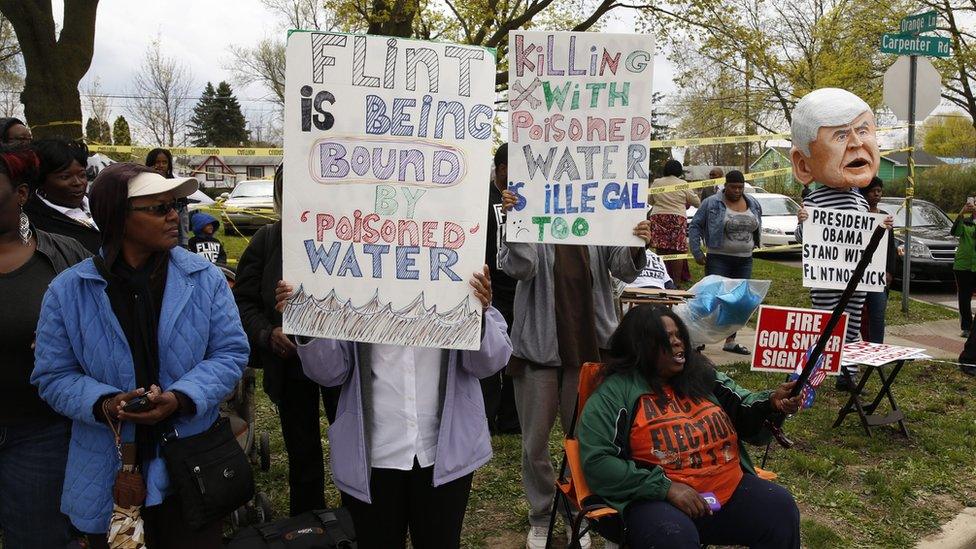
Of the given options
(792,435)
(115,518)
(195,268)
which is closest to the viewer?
(115,518)

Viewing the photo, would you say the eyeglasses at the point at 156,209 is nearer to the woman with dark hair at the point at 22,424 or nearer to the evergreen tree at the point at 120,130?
the woman with dark hair at the point at 22,424

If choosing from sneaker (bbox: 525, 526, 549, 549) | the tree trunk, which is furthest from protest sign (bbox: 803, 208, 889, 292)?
the tree trunk

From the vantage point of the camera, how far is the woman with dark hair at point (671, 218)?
10148 mm

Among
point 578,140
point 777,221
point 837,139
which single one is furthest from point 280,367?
point 777,221

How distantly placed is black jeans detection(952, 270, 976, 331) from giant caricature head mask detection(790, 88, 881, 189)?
6.44m

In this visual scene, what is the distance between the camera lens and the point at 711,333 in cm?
538

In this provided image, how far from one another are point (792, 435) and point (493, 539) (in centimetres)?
276

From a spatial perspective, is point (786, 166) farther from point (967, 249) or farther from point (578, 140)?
point (578, 140)

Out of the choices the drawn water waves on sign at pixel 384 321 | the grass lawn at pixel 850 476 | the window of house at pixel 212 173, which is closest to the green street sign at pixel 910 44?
the grass lawn at pixel 850 476

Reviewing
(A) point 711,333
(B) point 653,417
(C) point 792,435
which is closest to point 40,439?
(B) point 653,417

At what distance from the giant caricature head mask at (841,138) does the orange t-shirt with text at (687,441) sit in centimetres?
171

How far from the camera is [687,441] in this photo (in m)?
3.27

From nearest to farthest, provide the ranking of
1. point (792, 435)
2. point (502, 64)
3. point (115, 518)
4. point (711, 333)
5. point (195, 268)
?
point (115, 518) < point (195, 268) < point (711, 333) < point (792, 435) < point (502, 64)

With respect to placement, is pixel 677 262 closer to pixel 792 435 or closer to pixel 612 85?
pixel 792 435
